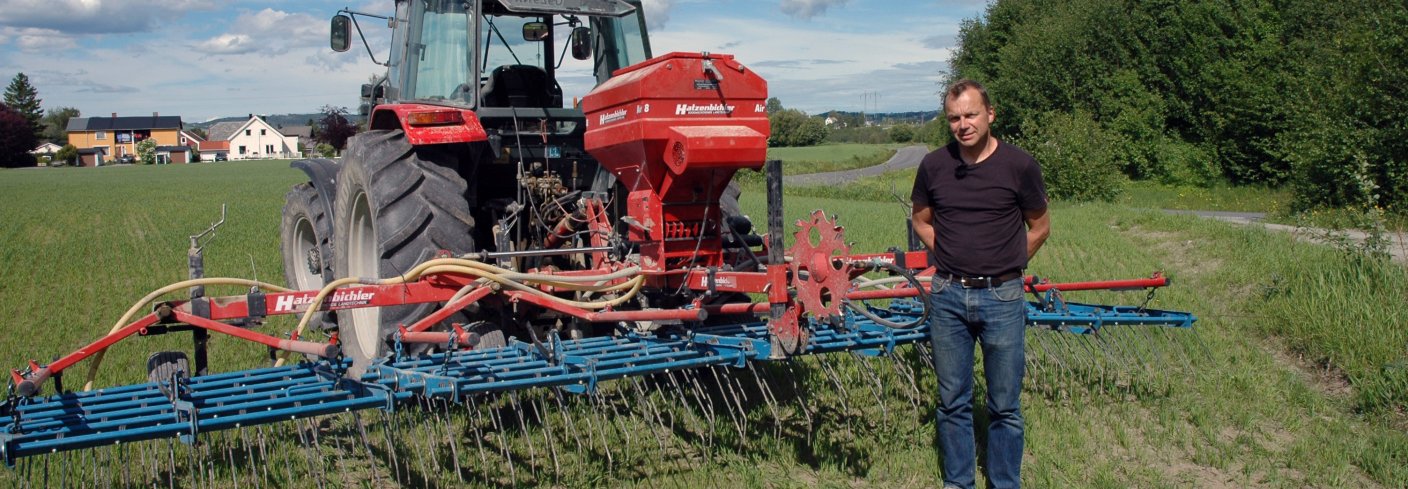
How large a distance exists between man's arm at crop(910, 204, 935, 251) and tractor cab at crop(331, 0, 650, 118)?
87.5 inches

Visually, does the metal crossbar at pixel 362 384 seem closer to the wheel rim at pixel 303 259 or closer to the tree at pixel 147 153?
the wheel rim at pixel 303 259

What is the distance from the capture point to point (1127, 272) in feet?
31.9

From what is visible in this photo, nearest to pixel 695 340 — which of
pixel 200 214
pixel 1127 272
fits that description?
pixel 1127 272

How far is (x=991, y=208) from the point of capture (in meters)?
3.81

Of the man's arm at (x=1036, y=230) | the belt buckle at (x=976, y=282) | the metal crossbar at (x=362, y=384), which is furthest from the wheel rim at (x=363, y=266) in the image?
the man's arm at (x=1036, y=230)

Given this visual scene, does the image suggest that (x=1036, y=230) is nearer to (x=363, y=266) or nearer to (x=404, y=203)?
(x=404, y=203)

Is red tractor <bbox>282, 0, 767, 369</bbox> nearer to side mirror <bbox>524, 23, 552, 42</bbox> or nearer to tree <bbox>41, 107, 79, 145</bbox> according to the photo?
side mirror <bbox>524, 23, 552, 42</bbox>

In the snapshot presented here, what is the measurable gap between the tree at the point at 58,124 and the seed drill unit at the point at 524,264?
107 m

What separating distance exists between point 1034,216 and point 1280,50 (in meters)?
20.7

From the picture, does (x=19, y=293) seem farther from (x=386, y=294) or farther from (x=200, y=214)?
(x=200, y=214)

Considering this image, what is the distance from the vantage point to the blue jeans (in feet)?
12.6

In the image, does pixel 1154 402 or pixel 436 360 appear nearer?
pixel 436 360

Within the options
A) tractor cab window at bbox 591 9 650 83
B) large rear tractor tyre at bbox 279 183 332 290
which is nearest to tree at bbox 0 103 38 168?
large rear tractor tyre at bbox 279 183 332 290

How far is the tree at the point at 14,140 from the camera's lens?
6469 cm
